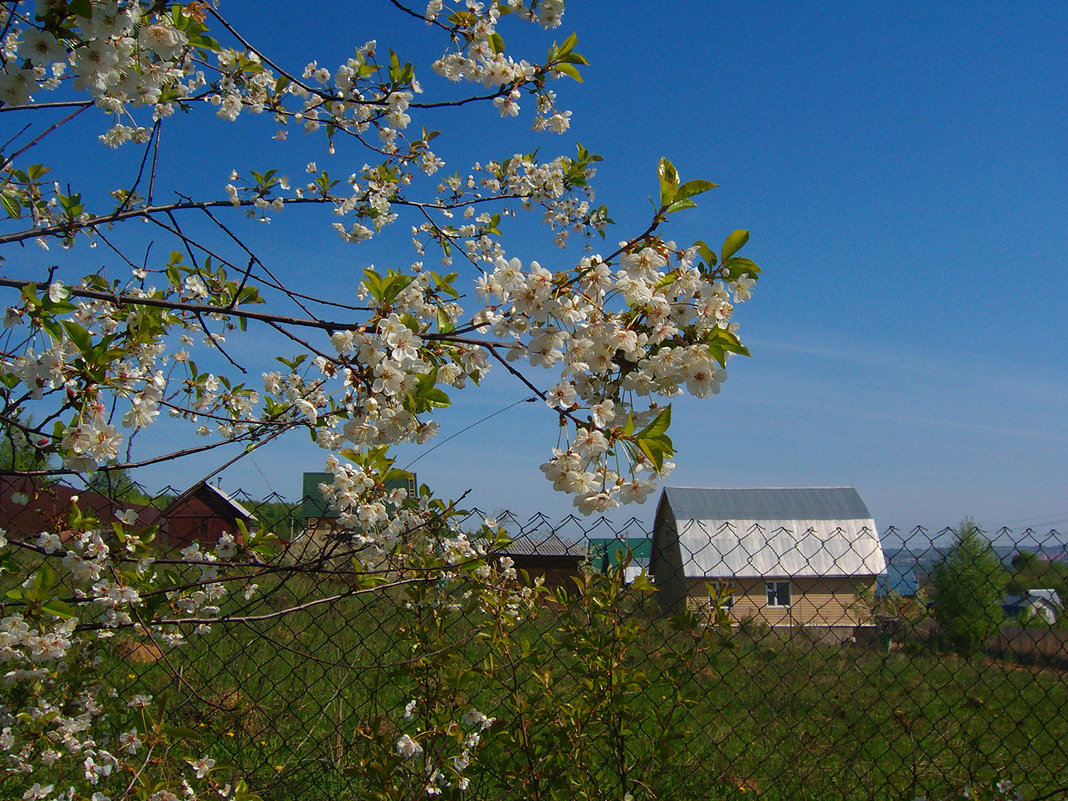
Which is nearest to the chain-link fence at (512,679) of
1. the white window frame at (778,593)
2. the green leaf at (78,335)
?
the white window frame at (778,593)

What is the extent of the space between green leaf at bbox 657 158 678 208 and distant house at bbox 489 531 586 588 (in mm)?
1116

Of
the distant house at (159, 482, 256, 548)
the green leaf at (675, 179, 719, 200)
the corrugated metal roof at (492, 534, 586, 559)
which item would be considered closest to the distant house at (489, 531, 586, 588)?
the corrugated metal roof at (492, 534, 586, 559)

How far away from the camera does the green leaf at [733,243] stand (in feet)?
3.30

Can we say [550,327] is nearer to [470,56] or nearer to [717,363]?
[717,363]

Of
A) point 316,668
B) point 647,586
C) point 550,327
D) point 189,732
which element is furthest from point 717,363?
point 316,668

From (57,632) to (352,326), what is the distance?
1.12 metres

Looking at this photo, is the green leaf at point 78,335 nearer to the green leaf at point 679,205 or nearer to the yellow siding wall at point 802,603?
the green leaf at point 679,205

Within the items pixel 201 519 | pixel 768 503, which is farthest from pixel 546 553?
pixel 768 503

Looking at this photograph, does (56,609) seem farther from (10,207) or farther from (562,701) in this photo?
(562,701)

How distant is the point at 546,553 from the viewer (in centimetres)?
450

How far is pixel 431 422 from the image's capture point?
1.30 meters

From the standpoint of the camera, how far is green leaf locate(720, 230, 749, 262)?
100 centimetres

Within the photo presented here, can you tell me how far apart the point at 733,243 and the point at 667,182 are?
15 centimetres

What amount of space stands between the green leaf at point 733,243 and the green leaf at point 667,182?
117 millimetres
